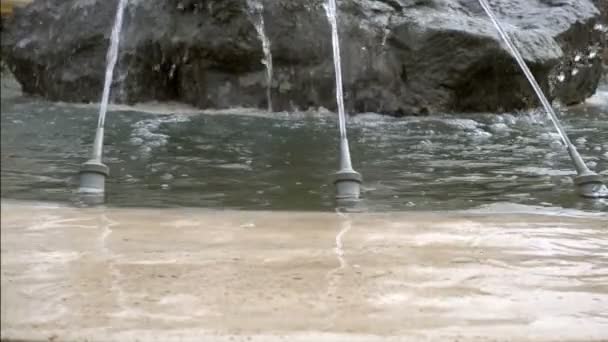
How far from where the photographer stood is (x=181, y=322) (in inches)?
66.5

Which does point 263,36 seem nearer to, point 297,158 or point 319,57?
point 319,57

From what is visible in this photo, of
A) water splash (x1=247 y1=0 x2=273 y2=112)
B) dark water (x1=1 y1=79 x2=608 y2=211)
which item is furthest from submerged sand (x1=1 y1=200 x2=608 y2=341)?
water splash (x1=247 y1=0 x2=273 y2=112)

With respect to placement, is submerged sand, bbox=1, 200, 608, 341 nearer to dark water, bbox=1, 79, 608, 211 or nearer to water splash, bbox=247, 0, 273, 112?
dark water, bbox=1, 79, 608, 211

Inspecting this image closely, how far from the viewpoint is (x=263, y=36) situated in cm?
715

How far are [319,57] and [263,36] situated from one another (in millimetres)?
574

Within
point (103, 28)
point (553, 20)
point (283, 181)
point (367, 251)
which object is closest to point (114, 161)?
point (283, 181)

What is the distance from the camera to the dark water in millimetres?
3799

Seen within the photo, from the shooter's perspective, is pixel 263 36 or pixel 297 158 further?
pixel 263 36

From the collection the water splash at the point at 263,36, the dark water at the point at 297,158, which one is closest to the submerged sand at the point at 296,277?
the dark water at the point at 297,158

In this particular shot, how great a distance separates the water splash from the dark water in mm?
353

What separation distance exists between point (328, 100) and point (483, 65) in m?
1.53

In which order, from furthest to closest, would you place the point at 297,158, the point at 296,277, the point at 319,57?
the point at 319,57 → the point at 297,158 → the point at 296,277

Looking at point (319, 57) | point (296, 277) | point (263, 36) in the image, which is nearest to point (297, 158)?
point (319, 57)

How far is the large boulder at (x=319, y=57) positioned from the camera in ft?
23.5
